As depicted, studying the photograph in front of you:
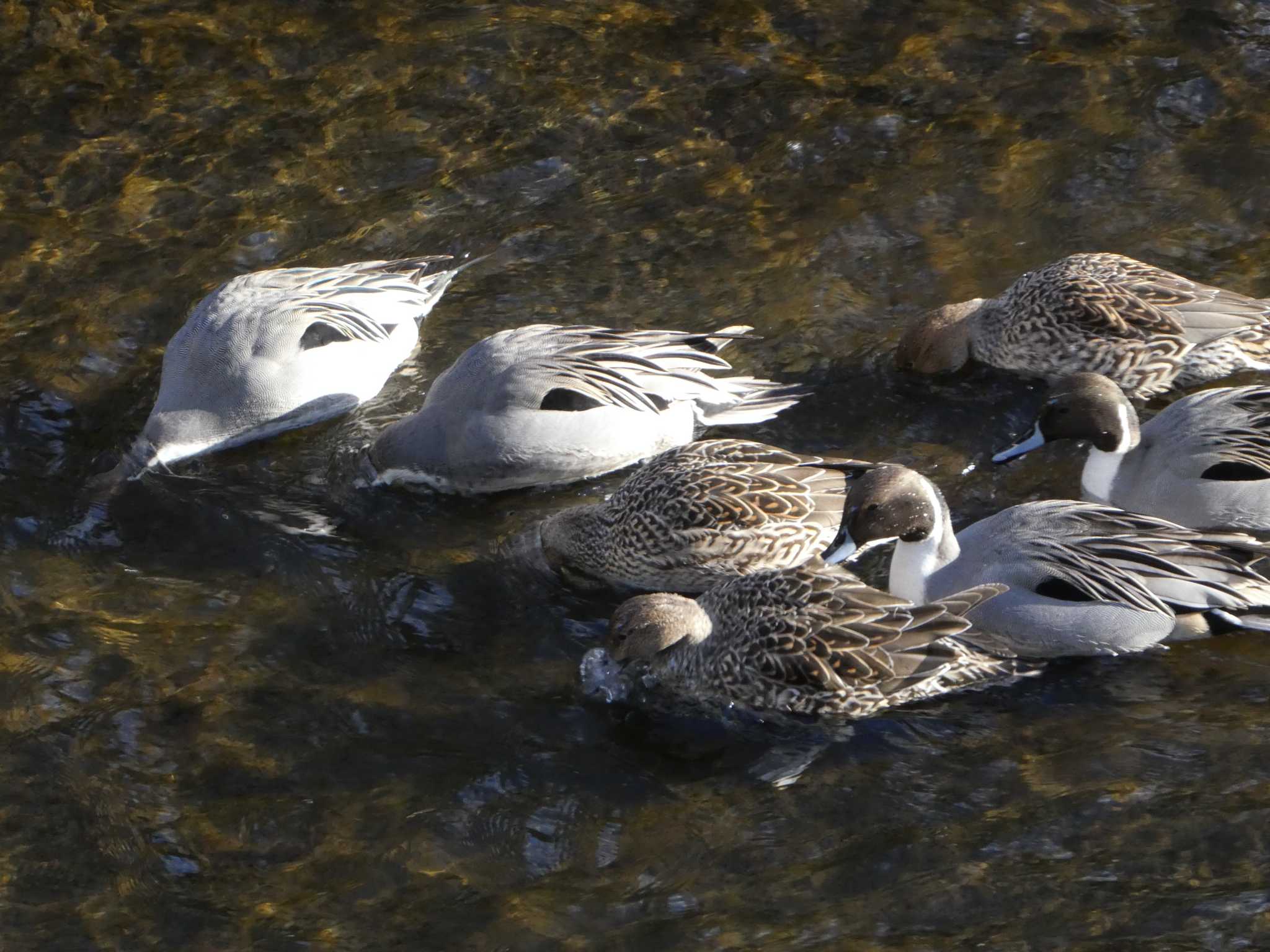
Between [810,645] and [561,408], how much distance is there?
2.03 meters

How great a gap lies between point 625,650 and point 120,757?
6.30ft

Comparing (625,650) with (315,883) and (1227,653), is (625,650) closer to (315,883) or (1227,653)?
(315,883)

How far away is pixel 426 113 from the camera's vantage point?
9891 millimetres

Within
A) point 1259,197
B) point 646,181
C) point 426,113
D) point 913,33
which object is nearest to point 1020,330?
point 1259,197

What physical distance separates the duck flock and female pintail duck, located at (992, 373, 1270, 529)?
0.4 inches

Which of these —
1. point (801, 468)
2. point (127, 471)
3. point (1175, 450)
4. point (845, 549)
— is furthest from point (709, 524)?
point (127, 471)

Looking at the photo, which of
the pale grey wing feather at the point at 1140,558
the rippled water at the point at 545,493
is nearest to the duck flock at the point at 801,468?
the pale grey wing feather at the point at 1140,558

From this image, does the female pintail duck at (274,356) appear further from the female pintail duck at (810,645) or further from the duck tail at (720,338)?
the female pintail duck at (810,645)

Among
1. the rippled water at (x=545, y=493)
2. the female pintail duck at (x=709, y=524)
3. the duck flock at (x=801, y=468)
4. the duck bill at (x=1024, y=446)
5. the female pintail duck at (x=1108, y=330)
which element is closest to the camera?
the rippled water at (x=545, y=493)

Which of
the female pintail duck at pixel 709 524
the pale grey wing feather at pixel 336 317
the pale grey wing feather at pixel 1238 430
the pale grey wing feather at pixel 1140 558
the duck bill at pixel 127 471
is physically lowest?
the duck bill at pixel 127 471

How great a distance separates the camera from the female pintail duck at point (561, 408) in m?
7.31

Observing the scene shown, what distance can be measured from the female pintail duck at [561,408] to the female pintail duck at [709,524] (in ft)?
1.87

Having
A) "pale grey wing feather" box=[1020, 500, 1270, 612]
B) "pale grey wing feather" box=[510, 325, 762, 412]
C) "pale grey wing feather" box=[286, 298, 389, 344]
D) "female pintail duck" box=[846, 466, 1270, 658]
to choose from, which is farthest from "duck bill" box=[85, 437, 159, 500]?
"pale grey wing feather" box=[1020, 500, 1270, 612]

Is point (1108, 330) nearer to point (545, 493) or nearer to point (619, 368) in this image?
point (619, 368)
